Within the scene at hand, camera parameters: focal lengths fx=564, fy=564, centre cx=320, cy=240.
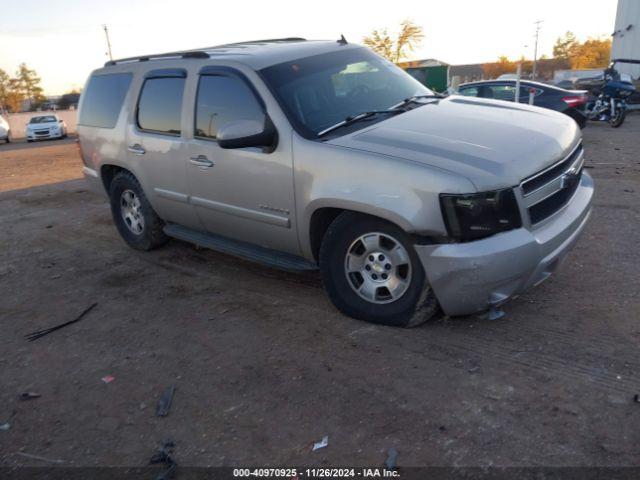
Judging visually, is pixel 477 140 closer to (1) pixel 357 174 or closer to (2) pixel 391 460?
(1) pixel 357 174

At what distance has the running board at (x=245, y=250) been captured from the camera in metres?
4.24

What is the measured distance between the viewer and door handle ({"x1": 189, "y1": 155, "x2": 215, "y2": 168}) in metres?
4.55

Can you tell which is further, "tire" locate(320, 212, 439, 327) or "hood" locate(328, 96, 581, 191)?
"tire" locate(320, 212, 439, 327)

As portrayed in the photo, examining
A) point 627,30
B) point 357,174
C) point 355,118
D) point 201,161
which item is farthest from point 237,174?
point 627,30

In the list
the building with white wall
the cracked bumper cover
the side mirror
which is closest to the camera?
the cracked bumper cover

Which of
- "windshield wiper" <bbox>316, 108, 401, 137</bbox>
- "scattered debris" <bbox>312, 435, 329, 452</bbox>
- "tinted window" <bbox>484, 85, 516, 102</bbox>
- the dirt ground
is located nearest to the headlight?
the dirt ground

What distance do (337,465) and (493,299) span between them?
56.1 inches

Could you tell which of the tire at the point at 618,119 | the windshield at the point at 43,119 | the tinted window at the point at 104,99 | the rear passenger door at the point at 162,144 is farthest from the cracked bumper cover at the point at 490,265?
the windshield at the point at 43,119

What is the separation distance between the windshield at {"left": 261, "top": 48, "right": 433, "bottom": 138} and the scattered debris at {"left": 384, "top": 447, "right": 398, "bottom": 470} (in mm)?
2163

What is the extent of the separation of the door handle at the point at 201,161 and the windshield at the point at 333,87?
0.82 meters

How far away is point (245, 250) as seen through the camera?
15.1 feet

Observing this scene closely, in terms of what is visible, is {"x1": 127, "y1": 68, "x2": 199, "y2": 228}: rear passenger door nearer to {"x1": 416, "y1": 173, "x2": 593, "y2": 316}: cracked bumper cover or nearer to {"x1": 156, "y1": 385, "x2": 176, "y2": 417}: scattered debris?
{"x1": 156, "y1": 385, "x2": 176, "y2": 417}: scattered debris

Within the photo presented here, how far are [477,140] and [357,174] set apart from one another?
31.4 inches

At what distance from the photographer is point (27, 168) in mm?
15383
